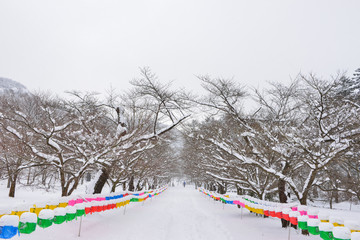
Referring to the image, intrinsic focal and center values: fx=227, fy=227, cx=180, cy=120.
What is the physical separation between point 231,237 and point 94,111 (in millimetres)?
9125

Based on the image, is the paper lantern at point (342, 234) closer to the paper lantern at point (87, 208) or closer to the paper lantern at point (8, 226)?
the paper lantern at point (8, 226)

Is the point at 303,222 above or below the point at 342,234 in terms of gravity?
below

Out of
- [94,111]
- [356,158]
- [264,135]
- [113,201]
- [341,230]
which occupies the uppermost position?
[94,111]

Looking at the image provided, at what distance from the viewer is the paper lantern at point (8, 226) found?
13.2 ft

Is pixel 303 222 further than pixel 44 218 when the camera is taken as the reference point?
Yes

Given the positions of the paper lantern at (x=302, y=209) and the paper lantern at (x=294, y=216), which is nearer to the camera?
the paper lantern at (x=294, y=216)

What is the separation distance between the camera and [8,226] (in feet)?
13.3

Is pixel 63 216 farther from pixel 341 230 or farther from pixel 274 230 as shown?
pixel 274 230

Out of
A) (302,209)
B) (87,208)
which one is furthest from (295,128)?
(87,208)

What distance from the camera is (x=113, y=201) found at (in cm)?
1040

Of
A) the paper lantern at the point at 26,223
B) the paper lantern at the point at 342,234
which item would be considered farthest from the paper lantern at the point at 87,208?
the paper lantern at the point at 342,234

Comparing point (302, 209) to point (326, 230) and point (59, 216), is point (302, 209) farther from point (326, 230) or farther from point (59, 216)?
point (59, 216)

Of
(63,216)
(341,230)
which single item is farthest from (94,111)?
(341,230)

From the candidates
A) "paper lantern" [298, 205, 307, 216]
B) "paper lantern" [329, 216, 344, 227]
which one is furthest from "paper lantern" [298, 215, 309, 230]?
"paper lantern" [329, 216, 344, 227]
